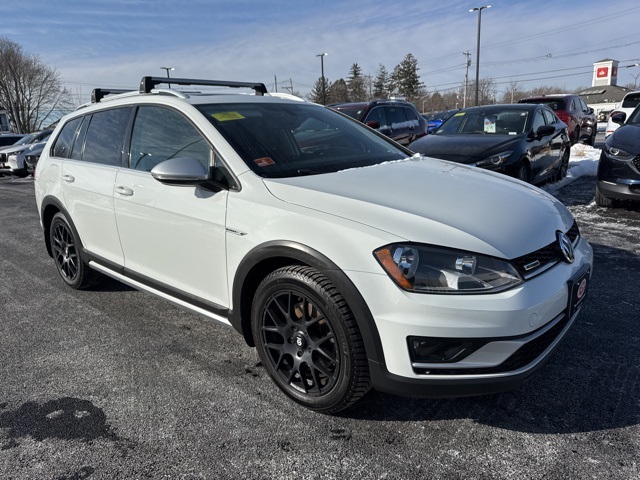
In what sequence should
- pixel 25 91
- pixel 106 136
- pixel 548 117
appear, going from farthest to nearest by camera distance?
1. pixel 25 91
2. pixel 548 117
3. pixel 106 136

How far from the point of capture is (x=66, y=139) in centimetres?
442

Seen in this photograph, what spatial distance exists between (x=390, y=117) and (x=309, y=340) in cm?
927

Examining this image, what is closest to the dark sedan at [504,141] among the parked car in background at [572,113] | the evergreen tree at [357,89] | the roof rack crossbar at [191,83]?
the roof rack crossbar at [191,83]

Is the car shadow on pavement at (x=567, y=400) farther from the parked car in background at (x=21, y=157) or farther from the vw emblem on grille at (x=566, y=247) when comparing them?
the parked car in background at (x=21, y=157)

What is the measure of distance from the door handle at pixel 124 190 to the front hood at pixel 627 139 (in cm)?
602

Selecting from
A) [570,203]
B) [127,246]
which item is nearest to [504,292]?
[127,246]

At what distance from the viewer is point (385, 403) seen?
2.60 meters

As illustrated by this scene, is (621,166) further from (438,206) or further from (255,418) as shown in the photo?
(255,418)

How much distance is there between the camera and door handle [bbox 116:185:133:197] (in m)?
3.31

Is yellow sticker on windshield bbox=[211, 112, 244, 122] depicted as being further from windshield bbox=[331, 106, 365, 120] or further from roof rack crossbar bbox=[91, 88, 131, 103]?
windshield bbox=[331, 106, 365, 120]

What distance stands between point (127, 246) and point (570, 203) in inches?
261

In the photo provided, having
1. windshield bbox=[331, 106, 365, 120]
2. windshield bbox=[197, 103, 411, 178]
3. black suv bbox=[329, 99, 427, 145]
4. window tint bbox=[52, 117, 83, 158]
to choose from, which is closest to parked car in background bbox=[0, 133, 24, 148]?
black suv bbox=[329, 99, 427, 145]

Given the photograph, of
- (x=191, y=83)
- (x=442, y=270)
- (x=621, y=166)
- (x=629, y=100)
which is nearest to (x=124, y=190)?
(x=191, y=83)

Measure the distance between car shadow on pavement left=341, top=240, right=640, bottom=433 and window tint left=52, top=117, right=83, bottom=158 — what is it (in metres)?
3.47
